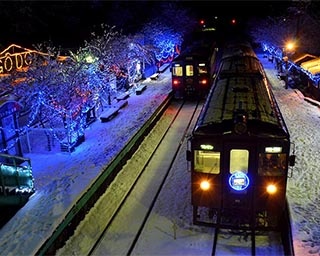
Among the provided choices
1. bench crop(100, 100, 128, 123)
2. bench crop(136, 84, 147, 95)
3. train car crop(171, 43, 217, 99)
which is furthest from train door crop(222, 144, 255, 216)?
bench crop(136, 84, 147, 95)

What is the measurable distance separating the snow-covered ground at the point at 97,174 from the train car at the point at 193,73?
230cm

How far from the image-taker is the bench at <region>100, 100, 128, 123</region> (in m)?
19.1

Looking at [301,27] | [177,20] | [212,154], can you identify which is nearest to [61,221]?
[212,154]

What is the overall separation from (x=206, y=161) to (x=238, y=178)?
2.82ft

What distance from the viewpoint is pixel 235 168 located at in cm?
944

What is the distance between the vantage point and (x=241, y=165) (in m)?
9.40

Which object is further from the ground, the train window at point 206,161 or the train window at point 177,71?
the train window at point 177,71

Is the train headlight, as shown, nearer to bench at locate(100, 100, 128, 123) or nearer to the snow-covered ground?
the snow-covered ground

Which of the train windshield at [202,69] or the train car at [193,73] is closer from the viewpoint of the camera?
the train windshield at [202,69]

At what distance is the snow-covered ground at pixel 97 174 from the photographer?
969cm

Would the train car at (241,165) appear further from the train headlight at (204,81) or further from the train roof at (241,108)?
the train headlight at (204,81)

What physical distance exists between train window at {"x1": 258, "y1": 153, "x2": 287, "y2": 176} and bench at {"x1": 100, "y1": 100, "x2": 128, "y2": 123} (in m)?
11.1

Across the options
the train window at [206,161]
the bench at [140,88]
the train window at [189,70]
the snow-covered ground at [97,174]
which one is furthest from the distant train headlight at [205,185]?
the bench at [140,88]

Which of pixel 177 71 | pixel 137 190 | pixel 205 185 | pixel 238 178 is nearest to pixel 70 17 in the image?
pixel 177 71
